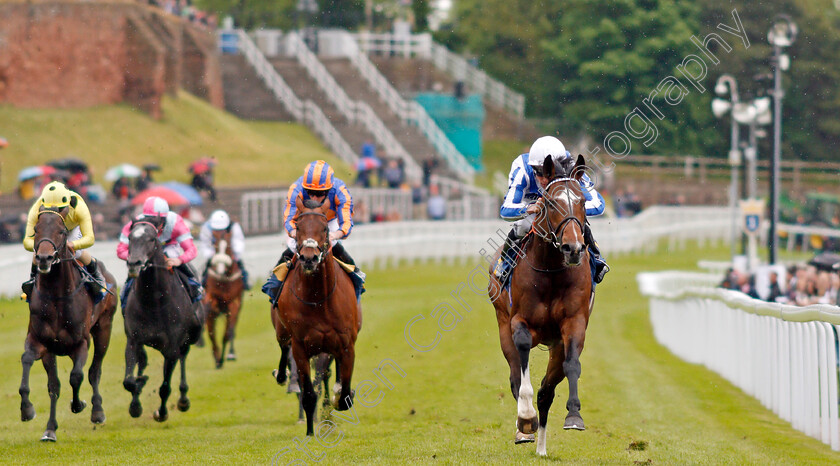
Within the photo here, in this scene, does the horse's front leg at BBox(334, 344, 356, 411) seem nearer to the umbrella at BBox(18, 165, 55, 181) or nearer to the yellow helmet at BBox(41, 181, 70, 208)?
the yellow helmet at BBox(41, 181, 70, 208)

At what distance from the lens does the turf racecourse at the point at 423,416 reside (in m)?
9.20

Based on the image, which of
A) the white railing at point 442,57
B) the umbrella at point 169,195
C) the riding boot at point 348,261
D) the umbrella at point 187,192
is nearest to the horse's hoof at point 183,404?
the riding boot at point 348,261

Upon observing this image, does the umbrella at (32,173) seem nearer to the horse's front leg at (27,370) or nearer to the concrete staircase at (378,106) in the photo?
the horse's front leg at (27,370)

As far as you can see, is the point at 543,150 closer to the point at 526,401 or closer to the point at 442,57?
the point at 526,401

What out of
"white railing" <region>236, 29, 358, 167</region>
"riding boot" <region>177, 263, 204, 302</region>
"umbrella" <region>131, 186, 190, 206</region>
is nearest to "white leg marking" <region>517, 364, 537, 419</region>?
"riding boot" <region>177, 263, 204, 302</region>

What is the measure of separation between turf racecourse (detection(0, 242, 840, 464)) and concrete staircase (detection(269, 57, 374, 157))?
24837mm

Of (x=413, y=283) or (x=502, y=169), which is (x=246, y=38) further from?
(x=413, y=283)

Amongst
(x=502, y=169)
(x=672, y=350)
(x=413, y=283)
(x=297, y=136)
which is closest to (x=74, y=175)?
(x=413, y=283)

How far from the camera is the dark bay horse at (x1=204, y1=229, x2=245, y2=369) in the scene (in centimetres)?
1523

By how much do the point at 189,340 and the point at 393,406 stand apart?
221cm

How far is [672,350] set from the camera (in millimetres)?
18625

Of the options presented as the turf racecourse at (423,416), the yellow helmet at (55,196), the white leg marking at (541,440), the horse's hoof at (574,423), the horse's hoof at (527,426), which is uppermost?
the yellow helmet at (55,196)

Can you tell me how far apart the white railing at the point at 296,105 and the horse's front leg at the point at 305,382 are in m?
31.5

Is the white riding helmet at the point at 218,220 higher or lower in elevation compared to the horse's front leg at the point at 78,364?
higher
